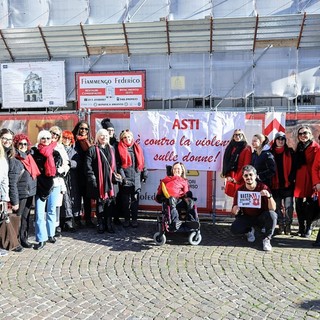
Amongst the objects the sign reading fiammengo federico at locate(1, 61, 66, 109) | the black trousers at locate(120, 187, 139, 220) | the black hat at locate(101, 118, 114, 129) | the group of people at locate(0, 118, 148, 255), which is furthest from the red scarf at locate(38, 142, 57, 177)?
the sign reading fiammengo federico at locate(1, 61, 66, 109)

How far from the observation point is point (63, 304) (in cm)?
397

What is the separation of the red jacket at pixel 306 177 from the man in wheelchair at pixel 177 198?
5.24ft

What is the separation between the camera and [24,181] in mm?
5355

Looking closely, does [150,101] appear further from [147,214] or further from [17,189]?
[17,189]

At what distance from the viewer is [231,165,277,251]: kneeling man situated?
564 cm

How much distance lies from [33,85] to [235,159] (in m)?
12.2

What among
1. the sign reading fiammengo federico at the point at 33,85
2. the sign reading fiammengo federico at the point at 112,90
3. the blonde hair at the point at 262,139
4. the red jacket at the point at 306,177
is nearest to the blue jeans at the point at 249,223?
the red jacket at the point at 306,177

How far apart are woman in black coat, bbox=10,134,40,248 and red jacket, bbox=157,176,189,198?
70.7 inches

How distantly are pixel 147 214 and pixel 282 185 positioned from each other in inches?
97.6

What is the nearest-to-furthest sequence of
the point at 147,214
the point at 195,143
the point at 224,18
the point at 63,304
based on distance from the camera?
the point at 63,304 → the point at 195,143 → the point at 147,214 → the point at 224,18

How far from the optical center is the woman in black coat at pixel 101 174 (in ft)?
20.3

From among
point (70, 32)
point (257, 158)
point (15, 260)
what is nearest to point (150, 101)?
point (70, 32)

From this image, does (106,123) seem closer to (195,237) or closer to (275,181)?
(195,237)

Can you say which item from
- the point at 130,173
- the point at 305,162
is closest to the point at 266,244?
the point at 305,162
